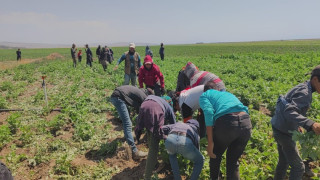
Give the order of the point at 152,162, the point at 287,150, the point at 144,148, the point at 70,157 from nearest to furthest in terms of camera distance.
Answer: the point at 287,150 → the point at 152,162 → the point at 70,157 → the point at 144,148

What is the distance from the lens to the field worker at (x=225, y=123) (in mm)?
2928

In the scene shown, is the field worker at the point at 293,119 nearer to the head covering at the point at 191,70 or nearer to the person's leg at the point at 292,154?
the person's leg at the point at 292,154

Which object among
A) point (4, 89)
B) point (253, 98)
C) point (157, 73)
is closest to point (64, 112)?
point (157, 73)

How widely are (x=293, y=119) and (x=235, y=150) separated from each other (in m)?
0.84

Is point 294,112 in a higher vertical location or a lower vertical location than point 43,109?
higher

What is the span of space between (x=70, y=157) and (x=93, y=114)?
295 cm

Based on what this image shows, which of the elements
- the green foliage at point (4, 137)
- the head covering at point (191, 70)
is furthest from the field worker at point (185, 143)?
the green foliage at point (4, 137)

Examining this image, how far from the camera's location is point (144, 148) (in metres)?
5.29

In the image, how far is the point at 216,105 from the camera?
9.96ft

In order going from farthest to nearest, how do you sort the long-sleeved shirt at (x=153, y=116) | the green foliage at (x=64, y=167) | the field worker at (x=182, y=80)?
the field worker at (x=182, y=80) → the green foliage at (x=64, y=167) → the long-sleeved shirt at (x=153, y=116)

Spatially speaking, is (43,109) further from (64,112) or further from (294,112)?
(294,112)

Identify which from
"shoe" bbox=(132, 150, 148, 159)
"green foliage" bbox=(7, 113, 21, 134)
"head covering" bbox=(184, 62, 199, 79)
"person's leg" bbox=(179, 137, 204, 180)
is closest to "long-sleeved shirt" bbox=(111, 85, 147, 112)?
"shoe" bbox=(132, 150, 148, 159)

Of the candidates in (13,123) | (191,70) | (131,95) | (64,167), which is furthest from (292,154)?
(13,123)

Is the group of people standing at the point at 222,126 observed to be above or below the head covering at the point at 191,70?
below
